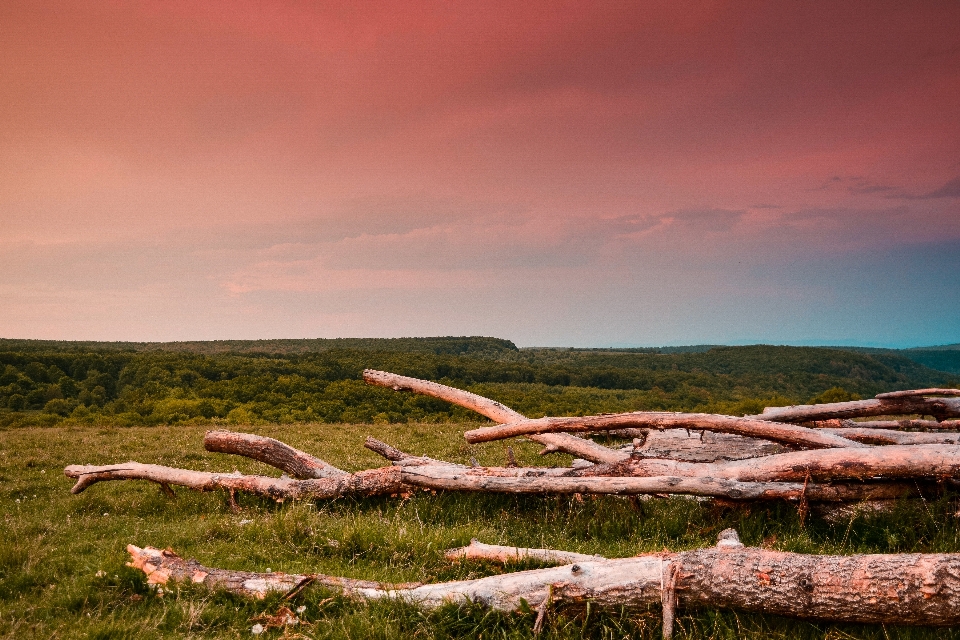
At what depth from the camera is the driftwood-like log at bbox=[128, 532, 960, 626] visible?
144 inches

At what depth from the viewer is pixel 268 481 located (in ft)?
28.7

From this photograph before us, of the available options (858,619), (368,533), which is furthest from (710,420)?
(368,533)

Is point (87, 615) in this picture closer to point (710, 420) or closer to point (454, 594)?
point (454, 594)

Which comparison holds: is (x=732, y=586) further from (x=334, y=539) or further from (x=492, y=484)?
(x=334, y=539)

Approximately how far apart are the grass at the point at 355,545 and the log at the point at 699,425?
120 centimetres

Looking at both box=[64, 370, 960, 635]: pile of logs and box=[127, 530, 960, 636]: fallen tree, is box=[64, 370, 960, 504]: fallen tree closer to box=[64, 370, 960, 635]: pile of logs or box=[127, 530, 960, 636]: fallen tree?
box=[64, 370, 960, 635]: pile of logs

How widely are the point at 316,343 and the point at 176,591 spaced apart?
444ft

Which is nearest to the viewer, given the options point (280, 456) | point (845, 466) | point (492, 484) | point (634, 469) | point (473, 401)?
point (845, 466)

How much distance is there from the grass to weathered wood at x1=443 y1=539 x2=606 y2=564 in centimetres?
11

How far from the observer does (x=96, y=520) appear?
8.45 metres

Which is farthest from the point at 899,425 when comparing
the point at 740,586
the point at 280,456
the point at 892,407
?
the point at 280,456

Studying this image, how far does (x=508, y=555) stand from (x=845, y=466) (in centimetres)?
438

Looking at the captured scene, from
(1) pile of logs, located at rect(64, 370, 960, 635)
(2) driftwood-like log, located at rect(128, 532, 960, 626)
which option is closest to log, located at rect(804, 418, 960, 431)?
(1) pile of logs, located at rect(64, 370, 960, 635)

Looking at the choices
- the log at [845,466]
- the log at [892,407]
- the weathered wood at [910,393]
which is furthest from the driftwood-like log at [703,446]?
the log at [845,466]
